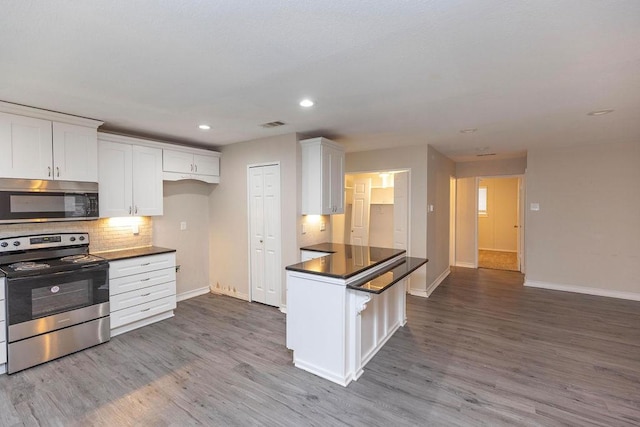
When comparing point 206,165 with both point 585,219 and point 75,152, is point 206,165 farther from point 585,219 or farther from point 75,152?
point 585,219

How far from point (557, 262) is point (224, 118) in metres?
6.08

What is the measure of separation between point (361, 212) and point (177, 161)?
11.7 feet

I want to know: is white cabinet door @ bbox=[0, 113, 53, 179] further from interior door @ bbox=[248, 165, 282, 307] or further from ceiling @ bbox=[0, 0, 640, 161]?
interior door @ bbox=[248, 165, 282, 307]

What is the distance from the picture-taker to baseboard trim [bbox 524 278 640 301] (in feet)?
16.2

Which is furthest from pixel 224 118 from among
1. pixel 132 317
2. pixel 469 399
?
pixel 469 399

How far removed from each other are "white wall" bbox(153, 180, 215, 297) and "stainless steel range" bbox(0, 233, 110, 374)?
1.19m

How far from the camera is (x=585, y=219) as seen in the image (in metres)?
5.23

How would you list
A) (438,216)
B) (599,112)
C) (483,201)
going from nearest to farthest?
(599,112), (438,216), (483,201)

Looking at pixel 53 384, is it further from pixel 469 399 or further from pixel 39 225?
pixel 469 399

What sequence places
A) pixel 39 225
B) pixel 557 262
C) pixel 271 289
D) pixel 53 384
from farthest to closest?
pixel 557 262, pixel 271 289, pixel 39 225, pixel 53 384

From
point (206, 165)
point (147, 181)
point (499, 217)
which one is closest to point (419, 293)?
point (206, 165)

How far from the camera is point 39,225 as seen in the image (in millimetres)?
3375

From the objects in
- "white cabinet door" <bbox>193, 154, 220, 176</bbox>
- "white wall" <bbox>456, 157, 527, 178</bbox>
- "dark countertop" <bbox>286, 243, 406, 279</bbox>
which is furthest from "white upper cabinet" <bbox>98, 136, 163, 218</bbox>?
"white wall" <bbox>456, 157, 527, 178</bbox>

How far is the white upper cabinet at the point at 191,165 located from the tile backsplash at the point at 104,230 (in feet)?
2.57
